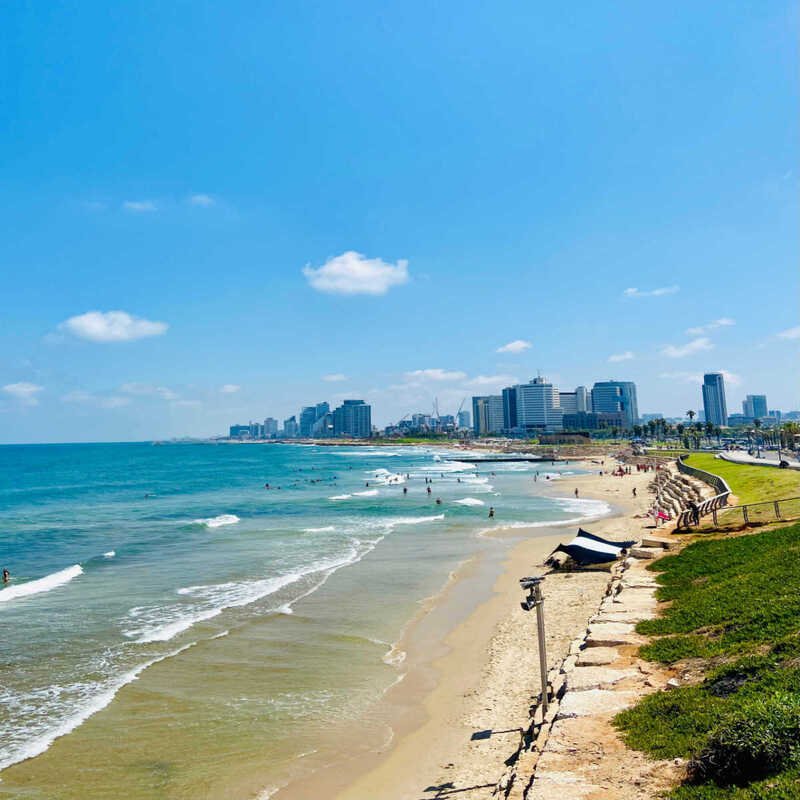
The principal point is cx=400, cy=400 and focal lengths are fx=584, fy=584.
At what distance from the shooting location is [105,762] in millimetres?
12094

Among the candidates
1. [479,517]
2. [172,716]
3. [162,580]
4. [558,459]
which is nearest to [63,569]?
[162,580]

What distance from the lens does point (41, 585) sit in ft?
92.2

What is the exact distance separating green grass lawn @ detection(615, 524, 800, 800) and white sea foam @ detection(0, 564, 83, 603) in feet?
86.0

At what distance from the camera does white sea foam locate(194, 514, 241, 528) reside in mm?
46353

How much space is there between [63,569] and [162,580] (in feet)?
25.9

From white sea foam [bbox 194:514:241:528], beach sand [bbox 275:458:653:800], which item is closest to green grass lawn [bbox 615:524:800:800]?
beach sand [bbox 275:458:653:800]

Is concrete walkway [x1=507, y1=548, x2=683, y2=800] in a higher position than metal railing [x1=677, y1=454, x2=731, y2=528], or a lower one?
lower

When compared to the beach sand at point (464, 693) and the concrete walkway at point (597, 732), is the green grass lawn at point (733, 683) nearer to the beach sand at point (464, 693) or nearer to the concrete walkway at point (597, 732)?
the concrete walkway at point (597, 732)

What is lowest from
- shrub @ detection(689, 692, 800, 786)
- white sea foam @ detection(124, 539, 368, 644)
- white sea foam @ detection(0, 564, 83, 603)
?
white sea foam @ detection(0, 564, 83, 603)

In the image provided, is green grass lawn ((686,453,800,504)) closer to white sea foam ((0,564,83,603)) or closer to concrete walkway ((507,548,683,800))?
concrete walkway ((507,548,683,800))

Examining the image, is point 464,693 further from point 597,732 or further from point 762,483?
point 762,483

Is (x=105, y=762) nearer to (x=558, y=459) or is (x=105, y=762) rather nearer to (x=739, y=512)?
(x=739, y=512)

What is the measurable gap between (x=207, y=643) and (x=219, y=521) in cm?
3028

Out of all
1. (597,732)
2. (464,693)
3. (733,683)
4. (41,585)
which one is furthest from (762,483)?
(41,585)
